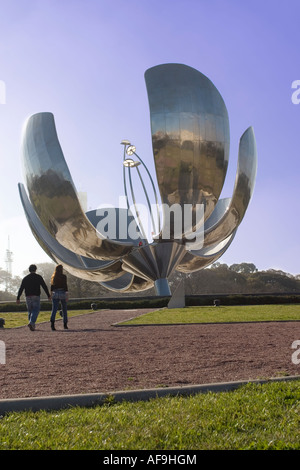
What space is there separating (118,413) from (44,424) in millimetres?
485

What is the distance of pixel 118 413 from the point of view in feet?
9.88

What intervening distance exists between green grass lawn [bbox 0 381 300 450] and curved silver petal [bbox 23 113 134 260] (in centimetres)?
1436

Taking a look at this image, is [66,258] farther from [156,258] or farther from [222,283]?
[222,283]

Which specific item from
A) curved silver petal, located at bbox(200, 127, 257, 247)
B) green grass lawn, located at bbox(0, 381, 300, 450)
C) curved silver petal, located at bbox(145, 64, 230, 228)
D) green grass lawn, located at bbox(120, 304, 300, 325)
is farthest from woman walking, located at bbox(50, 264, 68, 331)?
curved silver petal, located at bbox(200, 127, 257, 247)

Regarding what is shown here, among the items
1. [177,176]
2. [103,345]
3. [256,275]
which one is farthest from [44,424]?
[256,275]

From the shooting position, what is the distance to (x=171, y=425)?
8.81ft

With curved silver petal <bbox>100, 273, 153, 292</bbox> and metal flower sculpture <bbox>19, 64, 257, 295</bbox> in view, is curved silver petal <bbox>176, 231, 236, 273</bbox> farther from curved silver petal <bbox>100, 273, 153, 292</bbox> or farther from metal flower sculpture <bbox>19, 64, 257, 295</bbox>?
metal flower sculpture <bbox>19, 64, 257, 295</bbox>

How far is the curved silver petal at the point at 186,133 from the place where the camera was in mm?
16844

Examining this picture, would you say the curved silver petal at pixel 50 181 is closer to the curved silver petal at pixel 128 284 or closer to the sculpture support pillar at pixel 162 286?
the sculpture support pillar at pixel 162 286

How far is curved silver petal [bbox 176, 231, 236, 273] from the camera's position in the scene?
80.7ft

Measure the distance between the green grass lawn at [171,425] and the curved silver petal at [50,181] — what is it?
47.1 ft

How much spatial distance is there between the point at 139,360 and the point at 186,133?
42.9 feet

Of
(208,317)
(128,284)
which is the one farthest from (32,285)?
(128,284)
